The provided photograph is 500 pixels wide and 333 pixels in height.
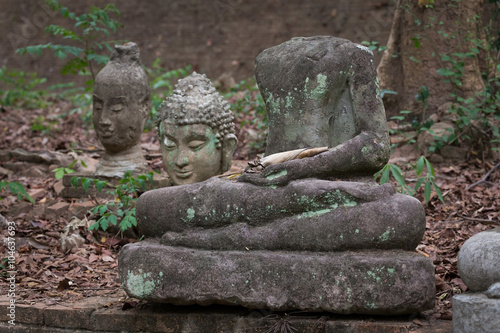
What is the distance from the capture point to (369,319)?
3393 mm

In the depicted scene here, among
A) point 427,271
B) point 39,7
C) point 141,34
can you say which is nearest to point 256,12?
point 141,34

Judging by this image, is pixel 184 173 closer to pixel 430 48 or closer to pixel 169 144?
pixel 169 144

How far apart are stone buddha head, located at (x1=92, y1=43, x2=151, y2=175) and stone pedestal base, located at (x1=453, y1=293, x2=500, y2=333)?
3.67m

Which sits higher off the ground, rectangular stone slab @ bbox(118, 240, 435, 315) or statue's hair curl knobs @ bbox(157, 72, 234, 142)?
statue's hair curl knobs @ bbox(157, 72, 234, 142)

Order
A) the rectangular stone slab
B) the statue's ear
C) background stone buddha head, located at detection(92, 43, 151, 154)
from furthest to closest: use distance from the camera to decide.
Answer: background stone buddha head, located at detection(92, 43, 151, 154), the statue's ear, the rectangular stone slab

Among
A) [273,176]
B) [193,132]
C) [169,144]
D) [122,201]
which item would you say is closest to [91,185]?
[122,201]

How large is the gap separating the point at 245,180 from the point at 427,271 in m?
1.07

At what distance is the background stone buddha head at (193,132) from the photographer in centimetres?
419

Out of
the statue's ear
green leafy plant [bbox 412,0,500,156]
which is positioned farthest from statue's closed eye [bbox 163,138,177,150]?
green leafy plant [bbox 412,0,500,156]

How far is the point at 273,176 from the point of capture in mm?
3732

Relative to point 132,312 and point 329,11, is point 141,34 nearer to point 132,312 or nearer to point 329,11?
point 329,11

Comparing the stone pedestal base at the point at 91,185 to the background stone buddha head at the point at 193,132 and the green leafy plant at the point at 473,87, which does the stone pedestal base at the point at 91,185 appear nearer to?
the background stone buddha head at the point at 193,132

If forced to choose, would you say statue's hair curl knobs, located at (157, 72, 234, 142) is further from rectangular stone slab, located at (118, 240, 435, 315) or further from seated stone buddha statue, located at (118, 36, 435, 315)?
rectangular stone slab, located at (118, 240, 435, 315)

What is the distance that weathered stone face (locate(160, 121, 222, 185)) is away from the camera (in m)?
4.20
